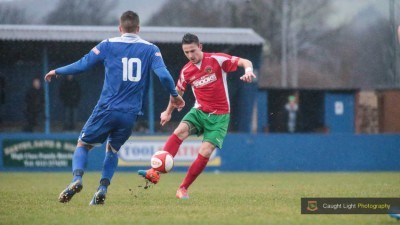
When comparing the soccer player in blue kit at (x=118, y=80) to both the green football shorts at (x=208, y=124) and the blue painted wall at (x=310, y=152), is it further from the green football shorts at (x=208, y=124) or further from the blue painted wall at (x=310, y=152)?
the blue painted wall at (x=310, y=152)

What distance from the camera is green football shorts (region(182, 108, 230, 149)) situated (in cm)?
1073

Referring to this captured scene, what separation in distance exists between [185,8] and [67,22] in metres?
6.40

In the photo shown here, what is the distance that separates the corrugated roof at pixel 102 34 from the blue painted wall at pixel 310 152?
307 centimetres

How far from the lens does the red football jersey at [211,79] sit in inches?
429

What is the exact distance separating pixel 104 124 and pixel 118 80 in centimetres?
51

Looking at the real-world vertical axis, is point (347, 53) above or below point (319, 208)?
above

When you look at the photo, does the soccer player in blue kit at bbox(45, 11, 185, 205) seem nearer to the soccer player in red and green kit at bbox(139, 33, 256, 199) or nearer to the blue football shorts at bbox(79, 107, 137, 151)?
the blue football shorts at bbox(79, 107, 137, 151)

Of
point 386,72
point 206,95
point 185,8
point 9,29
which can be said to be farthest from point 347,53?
point 206,95

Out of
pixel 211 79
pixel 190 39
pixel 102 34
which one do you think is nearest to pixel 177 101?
pixel 190 39

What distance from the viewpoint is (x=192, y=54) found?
1071 cm

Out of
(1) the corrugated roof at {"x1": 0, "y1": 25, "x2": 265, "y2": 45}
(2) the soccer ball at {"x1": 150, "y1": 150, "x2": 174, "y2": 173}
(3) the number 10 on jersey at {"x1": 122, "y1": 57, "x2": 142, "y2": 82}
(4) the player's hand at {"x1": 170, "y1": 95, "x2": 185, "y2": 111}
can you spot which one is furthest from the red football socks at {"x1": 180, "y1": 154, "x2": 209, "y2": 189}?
(1) the corrugated roof at {"x1": 0, "y1": 25, "x2": 265, "y2": 45}

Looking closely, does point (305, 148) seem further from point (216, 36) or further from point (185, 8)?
point (185, 8)

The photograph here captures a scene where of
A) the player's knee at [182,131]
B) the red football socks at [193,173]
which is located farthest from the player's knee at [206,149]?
the player's knee at [182,131]

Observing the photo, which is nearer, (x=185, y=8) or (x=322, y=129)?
(x=322, y=129)
